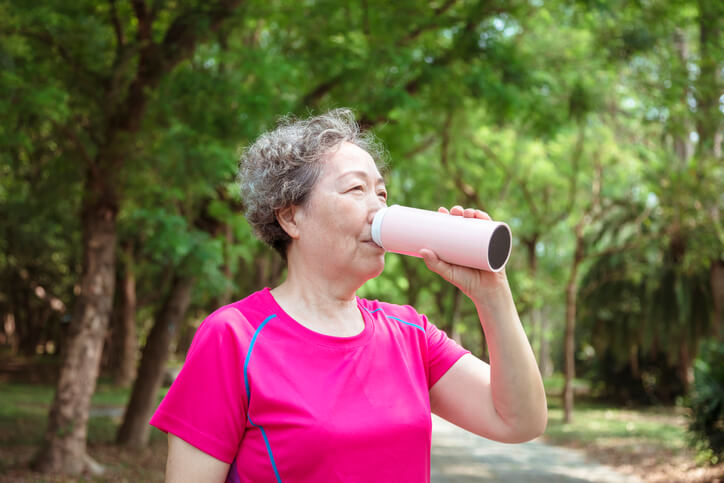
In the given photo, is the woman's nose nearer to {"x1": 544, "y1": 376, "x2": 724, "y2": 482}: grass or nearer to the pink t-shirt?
the pink t-shirt

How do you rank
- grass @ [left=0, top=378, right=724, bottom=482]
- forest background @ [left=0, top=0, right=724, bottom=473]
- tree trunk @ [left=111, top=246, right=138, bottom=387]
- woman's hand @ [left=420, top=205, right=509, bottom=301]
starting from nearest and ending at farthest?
woman's hand @ [left=420, top=205, right=509, bottom=301]
forest background @ [left=0, top=0, right=724, bottom=473]
grass @ [left=0, top=378, right=724, bottom=482]
tree trunk @ [left=111, top=246, right=138, bottom=387]

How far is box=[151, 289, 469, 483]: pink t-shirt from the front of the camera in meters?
1.75

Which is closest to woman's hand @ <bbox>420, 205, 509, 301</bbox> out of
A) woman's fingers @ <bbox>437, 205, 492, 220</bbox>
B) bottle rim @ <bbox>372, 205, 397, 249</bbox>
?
woman's fingers @ <bbox>437, 205, 492, 220</bbox>

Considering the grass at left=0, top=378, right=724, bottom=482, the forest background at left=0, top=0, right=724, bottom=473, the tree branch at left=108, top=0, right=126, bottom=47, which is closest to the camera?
the forest background at left=0, top=0, right=724, bottom=473

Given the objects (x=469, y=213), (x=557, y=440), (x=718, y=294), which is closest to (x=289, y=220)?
(x=469, y=213)

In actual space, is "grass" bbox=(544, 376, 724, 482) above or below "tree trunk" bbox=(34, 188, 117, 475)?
below

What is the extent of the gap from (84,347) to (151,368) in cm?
280

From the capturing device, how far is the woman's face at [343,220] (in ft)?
6.40

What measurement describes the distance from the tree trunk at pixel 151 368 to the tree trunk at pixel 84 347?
8.03ft

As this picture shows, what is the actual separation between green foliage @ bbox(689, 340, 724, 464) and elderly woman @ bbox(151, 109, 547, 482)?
25.0ft

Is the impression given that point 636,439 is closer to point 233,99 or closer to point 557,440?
point 557,440

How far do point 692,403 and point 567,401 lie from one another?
8.63 metres

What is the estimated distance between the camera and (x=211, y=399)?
1.75 m

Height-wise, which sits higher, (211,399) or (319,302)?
(319,302)
